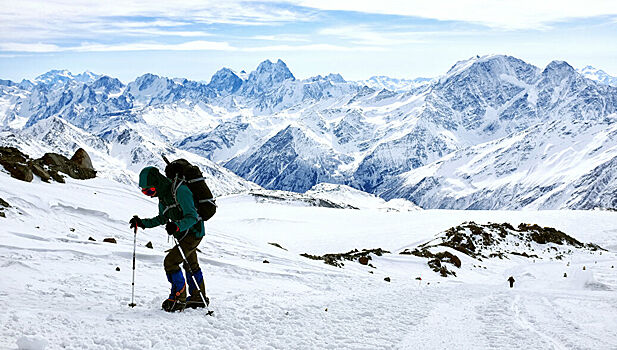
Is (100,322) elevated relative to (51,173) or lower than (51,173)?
elevated

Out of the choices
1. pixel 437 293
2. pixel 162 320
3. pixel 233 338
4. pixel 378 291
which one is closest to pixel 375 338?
pixel 233 338

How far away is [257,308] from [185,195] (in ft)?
11.9

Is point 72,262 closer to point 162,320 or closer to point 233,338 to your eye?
point 162,320

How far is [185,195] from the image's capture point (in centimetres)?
971

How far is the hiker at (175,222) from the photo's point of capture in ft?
31.8

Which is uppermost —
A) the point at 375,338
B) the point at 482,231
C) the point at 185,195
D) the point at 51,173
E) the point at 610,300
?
the point at 185,195

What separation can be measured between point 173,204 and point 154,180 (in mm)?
640

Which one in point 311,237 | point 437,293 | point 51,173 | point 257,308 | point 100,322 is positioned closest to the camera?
point 100,322

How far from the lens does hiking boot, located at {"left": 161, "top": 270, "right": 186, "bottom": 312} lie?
1026 centimetres

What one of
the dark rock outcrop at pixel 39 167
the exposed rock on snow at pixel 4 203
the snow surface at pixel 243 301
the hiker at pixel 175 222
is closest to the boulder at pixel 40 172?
the dark rock outcrop at pixel 39 167

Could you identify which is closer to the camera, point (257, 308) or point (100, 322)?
point (100, 322)

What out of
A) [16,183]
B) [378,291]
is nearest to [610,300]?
[378,291]

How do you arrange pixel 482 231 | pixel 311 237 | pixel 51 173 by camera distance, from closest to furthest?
1. pixel 51 173
2. pixel 482 231
3. pixel 311 237

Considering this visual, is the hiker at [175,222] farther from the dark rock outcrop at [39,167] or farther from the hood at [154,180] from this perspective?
the dark rock outcrop at [39,167]
